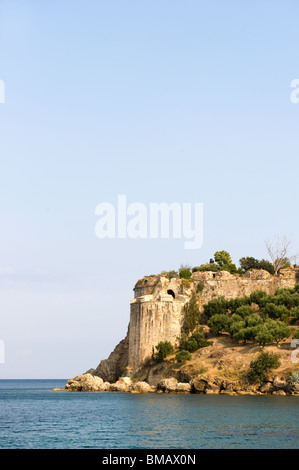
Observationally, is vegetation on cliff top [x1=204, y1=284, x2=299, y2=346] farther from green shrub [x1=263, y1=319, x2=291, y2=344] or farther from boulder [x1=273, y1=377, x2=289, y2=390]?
boulder [x1=273, y1=377, x2=289, y2=390]

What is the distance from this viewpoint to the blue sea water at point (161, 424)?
76.4 feet

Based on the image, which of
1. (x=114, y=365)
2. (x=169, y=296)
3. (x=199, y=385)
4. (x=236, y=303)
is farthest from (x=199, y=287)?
(x=199, y=385)

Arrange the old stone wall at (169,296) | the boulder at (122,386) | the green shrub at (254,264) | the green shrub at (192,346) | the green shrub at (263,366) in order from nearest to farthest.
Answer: the green shrub at (263,366), the green shrub at (192,346), the boulder at (122,386), the old stone wall at (169,296), the green shrub at (254,264)

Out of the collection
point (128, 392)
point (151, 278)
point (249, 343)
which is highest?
point (151, 278)

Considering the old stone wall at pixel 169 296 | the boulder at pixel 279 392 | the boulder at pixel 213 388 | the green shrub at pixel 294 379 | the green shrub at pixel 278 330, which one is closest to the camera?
the green shrub at pixel 294 379

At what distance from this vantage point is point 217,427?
1062 inches

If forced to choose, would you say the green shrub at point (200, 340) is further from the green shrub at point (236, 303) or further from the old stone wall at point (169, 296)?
the green shrub at point (236, 303)

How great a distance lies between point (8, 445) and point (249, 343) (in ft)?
104

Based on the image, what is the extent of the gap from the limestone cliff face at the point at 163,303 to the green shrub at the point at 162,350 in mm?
1187

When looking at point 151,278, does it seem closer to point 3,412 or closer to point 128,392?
point 128,392

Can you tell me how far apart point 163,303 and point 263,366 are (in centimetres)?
1384

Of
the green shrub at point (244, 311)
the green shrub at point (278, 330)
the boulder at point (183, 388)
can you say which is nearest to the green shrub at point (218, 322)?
the green shrub at point (244, 311)
